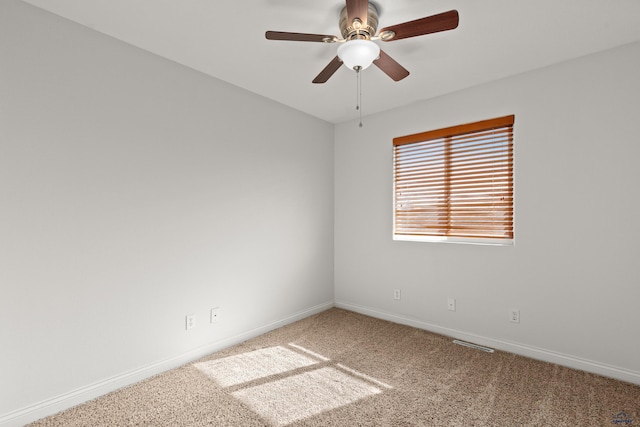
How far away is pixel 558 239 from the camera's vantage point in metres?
2.48

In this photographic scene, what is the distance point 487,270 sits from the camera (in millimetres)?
2824

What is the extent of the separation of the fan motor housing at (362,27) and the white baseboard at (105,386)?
8.60 feet

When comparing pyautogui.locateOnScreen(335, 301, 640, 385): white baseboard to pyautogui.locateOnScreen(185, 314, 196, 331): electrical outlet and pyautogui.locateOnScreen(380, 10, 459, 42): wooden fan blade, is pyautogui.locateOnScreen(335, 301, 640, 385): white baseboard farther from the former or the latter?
pyautogui.locateOnScreen(380, 10, 459, 42): wooden fan blade

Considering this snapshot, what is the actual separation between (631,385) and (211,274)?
10.7ft

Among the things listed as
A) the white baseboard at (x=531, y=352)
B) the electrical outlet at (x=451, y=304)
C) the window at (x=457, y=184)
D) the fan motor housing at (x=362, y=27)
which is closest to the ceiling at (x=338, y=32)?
the fan motor housing at (x=362, y=27)

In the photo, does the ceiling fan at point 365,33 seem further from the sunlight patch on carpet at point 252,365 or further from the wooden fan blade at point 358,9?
the sunlight patch on carpet at point 252,365

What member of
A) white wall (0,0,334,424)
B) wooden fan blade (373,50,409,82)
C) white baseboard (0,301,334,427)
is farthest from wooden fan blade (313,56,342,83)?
white baseboard (0,301,334,427)

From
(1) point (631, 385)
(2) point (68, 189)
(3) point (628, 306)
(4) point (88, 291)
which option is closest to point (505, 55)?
(3) point (628, 306)

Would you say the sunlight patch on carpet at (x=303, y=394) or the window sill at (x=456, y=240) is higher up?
the window sill at (x=456, y=240)

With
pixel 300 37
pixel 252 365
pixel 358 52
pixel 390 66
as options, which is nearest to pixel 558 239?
pixel 390 66

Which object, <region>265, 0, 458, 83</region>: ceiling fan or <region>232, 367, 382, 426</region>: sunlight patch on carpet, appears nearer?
<region>265, 0, 458, 83</region>: ceiling fan

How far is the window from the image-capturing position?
2779 millimetres

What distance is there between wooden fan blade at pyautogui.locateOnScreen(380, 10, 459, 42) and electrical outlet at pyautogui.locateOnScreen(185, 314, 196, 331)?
2.46 m

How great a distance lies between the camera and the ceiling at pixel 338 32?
184cm
